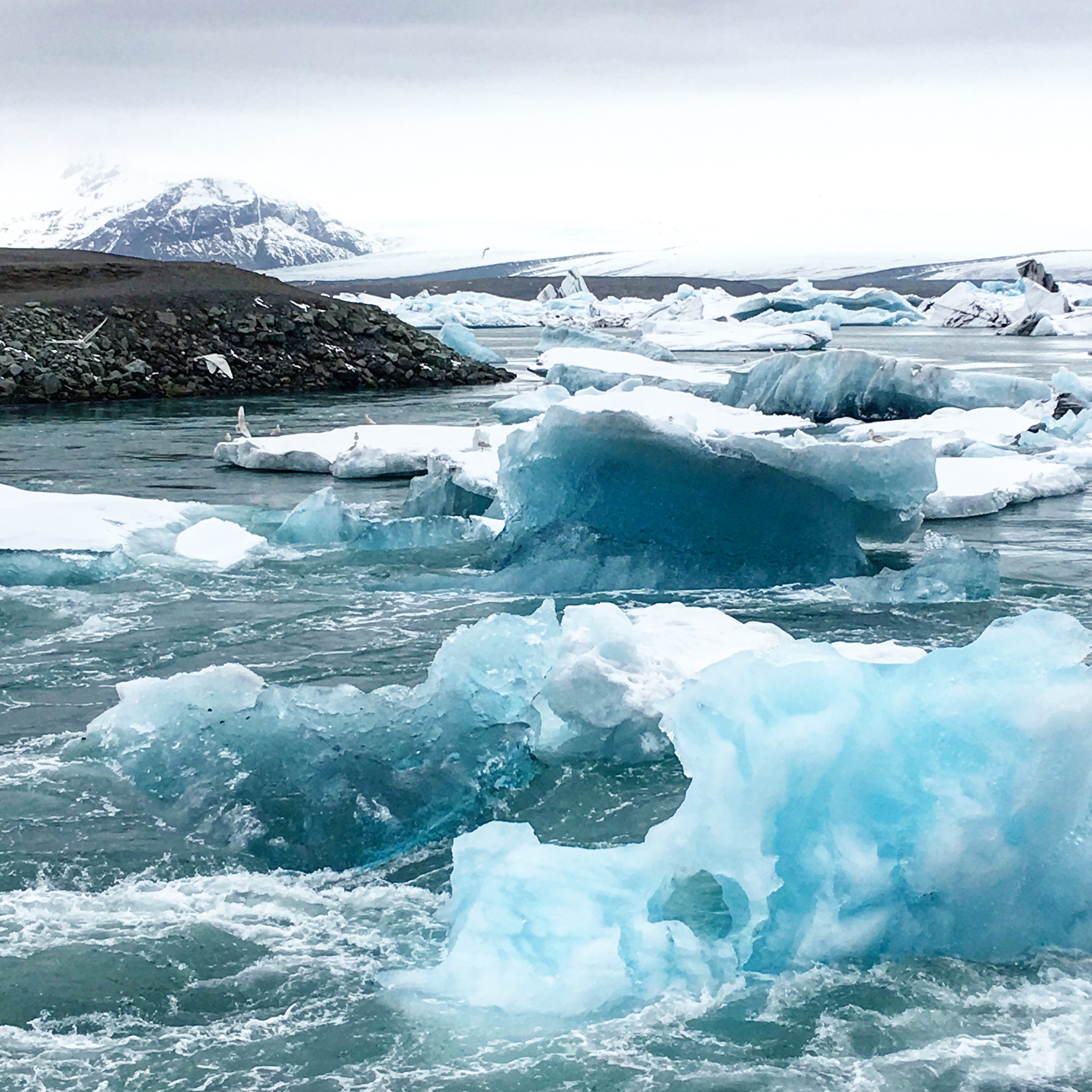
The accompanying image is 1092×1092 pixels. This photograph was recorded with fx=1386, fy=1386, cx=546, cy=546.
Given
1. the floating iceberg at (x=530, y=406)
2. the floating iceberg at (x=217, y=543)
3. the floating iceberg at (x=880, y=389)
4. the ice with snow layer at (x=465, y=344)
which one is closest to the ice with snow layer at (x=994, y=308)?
the ice with snow layer at (x=465, y=344)

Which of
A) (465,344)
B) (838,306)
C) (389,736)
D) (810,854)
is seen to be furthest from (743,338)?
(810,854)

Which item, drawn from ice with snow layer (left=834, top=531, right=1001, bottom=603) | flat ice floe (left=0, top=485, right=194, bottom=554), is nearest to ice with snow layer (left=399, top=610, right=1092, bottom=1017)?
ice with snow layer (left=834, top=531, right=1001, bottom=603)

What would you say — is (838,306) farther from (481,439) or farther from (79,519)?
(79,519)

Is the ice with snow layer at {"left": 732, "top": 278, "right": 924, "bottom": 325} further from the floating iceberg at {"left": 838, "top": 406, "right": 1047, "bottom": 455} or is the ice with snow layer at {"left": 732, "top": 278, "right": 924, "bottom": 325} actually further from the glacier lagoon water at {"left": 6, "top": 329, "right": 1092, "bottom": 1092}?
the glacier lagoon water at {"left": 6, "top": 329, "right": 1092, "bottom": 1092}

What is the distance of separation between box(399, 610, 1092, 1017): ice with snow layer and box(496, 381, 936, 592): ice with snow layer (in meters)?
4.95

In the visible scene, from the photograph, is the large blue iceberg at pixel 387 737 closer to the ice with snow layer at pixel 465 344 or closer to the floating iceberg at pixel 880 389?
the floating iceberg at pixel 880 389

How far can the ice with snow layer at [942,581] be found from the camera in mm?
8812

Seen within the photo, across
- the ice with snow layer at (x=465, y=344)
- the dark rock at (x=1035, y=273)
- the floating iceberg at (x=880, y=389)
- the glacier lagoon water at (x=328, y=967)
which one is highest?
the dark rock at (x=1035, y=273)

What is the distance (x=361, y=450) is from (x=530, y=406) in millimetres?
4331

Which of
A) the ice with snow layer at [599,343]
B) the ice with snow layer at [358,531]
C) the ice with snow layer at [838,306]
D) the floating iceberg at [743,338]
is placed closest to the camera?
the ice with snow layer at [358,531]

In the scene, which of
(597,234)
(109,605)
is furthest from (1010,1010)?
(597,234)

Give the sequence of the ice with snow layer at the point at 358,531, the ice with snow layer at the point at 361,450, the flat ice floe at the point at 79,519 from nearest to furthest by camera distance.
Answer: the flat ice floe at the point at 79,519 → the ice with snow layer at the point at 358,531 → the ice with snow layer at the point at 361,450

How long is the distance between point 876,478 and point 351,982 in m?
6.11

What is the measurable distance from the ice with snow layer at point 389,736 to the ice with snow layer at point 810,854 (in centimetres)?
108
